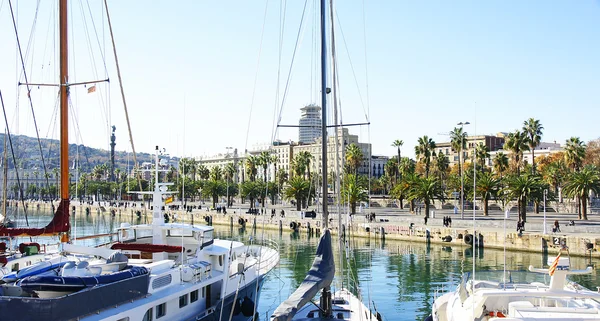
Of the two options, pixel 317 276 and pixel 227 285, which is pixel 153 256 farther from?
pixel 317 276

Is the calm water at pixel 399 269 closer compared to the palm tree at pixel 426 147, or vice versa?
the calm water at pixel 399 269

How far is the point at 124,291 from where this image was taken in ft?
60.6

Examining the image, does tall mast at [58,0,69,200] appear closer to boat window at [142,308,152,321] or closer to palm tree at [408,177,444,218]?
boat window at [142,308,152,321]

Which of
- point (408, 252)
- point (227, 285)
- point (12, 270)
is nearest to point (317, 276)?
point (227, 285)

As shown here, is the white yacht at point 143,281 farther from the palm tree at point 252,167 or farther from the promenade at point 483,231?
the palm tree at point 252,167

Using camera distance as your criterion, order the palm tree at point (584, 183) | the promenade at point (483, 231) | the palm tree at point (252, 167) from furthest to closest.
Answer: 1. the palm tree at point (252, 167)
2. the palm tree at point (584, 183)
3. the promenade at point (483, 231)

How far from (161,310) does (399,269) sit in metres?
28.3

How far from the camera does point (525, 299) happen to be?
67.0 ft

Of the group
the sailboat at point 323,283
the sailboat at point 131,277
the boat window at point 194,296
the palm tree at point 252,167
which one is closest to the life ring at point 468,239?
the sailboat at point 131,277

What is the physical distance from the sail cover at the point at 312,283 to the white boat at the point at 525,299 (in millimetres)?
4832

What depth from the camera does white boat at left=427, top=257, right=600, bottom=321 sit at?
17922 mm

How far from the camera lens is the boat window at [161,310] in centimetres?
2056

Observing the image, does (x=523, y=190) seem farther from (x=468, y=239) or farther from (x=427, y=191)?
(x=427, y=191)

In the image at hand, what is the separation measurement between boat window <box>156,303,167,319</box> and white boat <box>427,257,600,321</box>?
10112 millimetres
